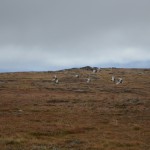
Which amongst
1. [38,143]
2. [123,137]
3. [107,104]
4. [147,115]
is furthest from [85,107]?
[38,143]

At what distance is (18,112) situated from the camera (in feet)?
186

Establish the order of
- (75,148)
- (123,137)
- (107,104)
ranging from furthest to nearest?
(107,104) < (123,137) < (75,148)

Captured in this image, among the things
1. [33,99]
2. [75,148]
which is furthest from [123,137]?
[33,99]

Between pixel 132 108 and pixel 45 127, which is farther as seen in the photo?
pixel 132 108

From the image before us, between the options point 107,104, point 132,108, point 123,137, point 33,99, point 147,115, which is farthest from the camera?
point 33,99

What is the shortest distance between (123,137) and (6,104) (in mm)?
31886

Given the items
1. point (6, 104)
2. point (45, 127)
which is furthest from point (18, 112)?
point (45, 127)

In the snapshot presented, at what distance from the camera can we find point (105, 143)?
34.8 m

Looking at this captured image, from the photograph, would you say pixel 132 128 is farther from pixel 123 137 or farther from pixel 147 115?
pixel 147 115

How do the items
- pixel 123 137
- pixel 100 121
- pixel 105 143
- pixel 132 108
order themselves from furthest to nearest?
pixel 132 108 → pixel 100 121 → pixel 123 137 → pixel 105 143

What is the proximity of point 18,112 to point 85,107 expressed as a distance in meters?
12.7

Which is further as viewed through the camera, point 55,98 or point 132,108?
point 55,98

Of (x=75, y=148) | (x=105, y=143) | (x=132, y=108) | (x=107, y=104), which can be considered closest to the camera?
(x=75, y=148)

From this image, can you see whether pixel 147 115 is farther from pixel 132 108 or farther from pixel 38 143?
pixel 38 143
